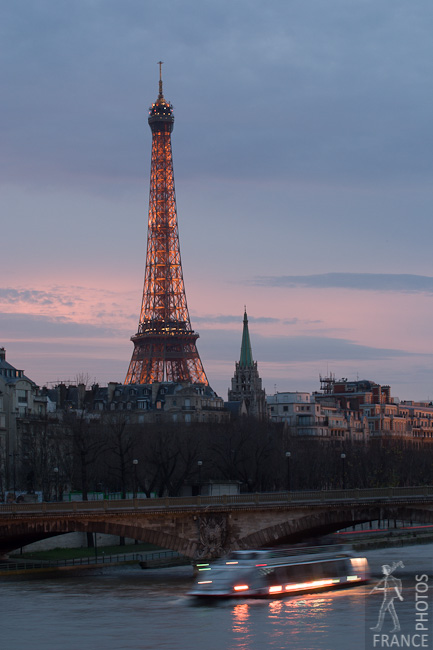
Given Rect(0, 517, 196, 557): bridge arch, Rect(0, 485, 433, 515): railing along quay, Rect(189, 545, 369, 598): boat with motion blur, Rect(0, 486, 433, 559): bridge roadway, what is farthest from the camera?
Rect(0, 485, 433, 515): railing along quay

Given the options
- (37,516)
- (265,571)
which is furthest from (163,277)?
(265,571)

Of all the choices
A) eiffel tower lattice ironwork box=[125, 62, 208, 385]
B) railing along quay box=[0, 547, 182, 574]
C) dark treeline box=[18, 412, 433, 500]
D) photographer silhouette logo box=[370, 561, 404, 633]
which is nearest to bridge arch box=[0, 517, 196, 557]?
railing along quay box=[0, 547, 182, 574]

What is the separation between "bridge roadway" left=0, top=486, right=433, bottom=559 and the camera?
227 feet

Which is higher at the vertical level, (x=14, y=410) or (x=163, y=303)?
(x=163, y=303)

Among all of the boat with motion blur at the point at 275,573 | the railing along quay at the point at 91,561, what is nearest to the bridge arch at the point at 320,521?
the railing along quay at the point at 91,561

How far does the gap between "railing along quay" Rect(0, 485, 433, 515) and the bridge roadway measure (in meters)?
0.06

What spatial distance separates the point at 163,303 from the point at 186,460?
76638mm

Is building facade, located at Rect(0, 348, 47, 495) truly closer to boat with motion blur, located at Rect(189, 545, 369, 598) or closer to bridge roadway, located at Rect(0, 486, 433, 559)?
bridge roadway, located at Rect(0, 486, 433, 559)

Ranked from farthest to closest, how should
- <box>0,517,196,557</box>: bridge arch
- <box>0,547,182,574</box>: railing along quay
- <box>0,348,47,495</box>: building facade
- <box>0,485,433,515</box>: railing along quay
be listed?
<box>0,348,47,495</box>: building facade < <box>0,547,182,574</box>: railing along quay < <box>0,485,433,515</box>: railing along quay < <box>0,517,196,557</box>: bridge arch

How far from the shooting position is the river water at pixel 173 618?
44875 millimetres

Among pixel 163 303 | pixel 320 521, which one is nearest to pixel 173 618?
pixel 320 521

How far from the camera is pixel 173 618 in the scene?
51.9m

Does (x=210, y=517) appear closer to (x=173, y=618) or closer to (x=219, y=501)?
(x=219, y=501)

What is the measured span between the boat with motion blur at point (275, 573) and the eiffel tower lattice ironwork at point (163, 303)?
127311mm
